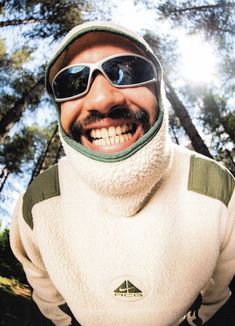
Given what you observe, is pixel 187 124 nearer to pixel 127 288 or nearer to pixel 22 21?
pixel 22 21

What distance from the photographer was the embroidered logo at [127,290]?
140cm

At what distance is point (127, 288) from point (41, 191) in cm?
65

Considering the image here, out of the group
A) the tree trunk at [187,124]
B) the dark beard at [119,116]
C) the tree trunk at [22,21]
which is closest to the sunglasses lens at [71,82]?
the dark beard at [119,116]

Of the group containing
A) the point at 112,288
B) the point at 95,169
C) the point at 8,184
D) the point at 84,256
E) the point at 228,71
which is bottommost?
the point at 8,184

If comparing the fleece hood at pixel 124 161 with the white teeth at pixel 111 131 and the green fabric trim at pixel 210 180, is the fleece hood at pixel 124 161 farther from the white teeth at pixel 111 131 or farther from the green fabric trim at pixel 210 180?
the green fabric trim at pixel 210 180

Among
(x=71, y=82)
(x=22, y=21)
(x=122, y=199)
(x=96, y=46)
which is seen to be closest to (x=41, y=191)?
(x=122, y=199)

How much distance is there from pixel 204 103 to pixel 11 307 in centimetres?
755

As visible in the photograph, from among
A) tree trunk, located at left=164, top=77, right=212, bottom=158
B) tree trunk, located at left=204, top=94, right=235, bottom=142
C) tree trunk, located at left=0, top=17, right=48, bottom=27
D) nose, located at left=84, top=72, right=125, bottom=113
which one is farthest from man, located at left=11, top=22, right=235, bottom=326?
tree trunk, located at left=204, top=94, right=235, bottom=142

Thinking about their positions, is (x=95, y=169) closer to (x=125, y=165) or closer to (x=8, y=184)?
(x=125, y=165)

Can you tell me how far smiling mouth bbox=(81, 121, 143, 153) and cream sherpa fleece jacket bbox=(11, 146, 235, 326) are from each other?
0.28 meters

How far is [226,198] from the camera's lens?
148cm

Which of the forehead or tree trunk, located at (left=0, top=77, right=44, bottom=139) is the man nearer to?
the forehead

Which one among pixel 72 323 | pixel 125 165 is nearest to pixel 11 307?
pixel 72 323

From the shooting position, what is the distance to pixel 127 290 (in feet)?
4.61
